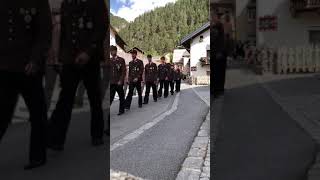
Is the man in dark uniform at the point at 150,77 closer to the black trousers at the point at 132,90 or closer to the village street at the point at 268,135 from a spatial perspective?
the black trousers at the point at 132,90

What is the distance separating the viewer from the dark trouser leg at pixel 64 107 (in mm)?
1479

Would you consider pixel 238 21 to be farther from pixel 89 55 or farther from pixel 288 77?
pixel 89 55

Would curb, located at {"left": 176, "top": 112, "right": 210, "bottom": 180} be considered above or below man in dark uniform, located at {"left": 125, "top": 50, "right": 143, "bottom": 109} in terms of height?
below

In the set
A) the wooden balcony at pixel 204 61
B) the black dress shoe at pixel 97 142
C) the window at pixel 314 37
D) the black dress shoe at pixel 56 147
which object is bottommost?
the black dress shoe at pixel 56 147

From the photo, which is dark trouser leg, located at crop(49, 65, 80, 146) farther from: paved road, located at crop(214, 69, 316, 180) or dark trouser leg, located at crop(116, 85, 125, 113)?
paved road, located at crop(214, 69, 316, 180)

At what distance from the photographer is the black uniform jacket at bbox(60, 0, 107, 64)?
4.68 feet

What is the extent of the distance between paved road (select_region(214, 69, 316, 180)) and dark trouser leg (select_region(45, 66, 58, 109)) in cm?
56

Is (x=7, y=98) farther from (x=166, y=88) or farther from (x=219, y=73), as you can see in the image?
(x=219, y=73)

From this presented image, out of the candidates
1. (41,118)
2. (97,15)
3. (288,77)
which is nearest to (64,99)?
(41,118)

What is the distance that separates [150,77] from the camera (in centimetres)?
163

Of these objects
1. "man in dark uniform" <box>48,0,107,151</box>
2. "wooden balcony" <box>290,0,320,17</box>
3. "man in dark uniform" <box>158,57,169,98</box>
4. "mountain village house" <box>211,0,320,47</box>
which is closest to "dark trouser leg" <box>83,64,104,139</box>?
"man in dark uniform" <box>48,0,107,151</box>

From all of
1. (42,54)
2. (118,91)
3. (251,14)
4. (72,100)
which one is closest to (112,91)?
(118,91)

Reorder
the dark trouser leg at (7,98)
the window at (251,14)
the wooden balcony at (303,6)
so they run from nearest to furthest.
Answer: the wooden balcony at (303,6)
the window at (251,14)
the dark trouser leg at (7,98)

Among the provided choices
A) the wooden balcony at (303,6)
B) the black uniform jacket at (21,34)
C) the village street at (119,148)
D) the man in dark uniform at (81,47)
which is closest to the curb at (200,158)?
the village street at (119,148)
